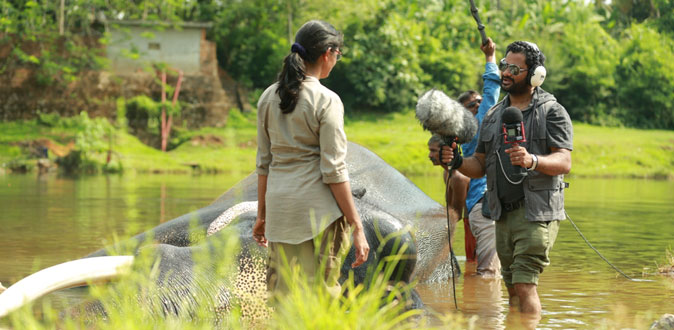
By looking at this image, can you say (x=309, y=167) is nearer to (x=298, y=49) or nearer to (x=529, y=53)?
(x=298, y=49)

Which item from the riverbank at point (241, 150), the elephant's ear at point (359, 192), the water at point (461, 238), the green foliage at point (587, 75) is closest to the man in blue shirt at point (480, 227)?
the water at point (461, 238)

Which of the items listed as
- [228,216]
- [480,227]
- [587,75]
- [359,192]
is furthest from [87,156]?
[587,75]

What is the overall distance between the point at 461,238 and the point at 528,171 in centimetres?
557

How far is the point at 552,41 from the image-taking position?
4372 centimetres

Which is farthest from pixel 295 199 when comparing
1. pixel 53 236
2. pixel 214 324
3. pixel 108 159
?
pixel 108 159

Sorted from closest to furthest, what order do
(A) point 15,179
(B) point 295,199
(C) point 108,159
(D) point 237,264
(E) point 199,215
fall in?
(B) point 295,199 < (D) point 237,264 < (E) point 199,215 < (A) point 15,179 < (C) point 108,159

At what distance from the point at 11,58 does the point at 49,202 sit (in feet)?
68.1

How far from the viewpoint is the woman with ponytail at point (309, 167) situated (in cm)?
400

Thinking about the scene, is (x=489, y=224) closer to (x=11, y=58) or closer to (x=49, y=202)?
(x=49, y=202)

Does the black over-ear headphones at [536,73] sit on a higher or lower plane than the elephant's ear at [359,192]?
higher

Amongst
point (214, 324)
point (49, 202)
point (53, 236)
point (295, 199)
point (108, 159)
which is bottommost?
point (108, 159)

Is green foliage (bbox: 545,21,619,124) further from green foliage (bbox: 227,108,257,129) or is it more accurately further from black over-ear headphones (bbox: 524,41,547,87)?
black over-ear headphones (bbox: 524,41,547,87)

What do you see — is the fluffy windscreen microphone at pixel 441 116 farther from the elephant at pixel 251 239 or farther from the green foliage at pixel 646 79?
the green foliage at pixel 646 79

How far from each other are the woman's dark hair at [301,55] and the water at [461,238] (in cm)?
118
